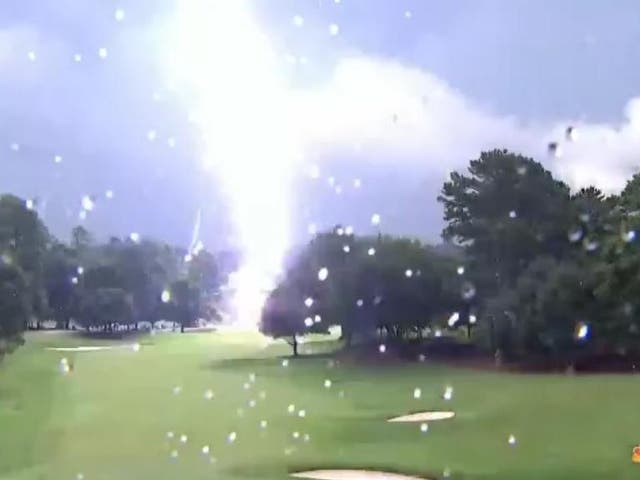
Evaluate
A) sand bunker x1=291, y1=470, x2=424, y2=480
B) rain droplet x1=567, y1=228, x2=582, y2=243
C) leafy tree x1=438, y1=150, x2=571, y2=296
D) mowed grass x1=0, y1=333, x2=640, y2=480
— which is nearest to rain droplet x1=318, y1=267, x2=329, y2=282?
mowed grass x1=0, y1=333, x2=640, y2=480

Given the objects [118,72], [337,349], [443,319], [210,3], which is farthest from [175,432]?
[210,3]

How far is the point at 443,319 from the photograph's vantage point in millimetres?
1973

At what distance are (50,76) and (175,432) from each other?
2.29 ft

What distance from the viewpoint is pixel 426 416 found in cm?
194

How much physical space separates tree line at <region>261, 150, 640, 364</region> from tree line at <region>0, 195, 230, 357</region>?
142 millimetres

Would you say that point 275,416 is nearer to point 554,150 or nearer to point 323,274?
point 323,274

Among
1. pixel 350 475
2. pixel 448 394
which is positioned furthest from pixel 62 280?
pixel 448 394

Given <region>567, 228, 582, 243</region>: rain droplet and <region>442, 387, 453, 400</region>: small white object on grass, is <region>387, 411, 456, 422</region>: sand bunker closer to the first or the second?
<region>442, 387, 453, 400</region>: small white object on grass

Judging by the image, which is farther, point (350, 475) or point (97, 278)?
point (97, 278)

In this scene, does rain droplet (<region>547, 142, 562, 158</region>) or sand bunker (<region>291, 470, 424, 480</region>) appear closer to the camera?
sand bunker (<region>291, 470, 424, 480</region>)

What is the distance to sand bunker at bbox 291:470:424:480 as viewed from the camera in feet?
6.21

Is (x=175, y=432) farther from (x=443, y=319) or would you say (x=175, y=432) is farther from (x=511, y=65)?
(x=511, y=65)

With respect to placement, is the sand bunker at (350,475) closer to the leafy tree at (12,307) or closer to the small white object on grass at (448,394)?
the small white object on grass at (448,394)

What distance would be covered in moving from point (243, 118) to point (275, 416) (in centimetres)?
55
